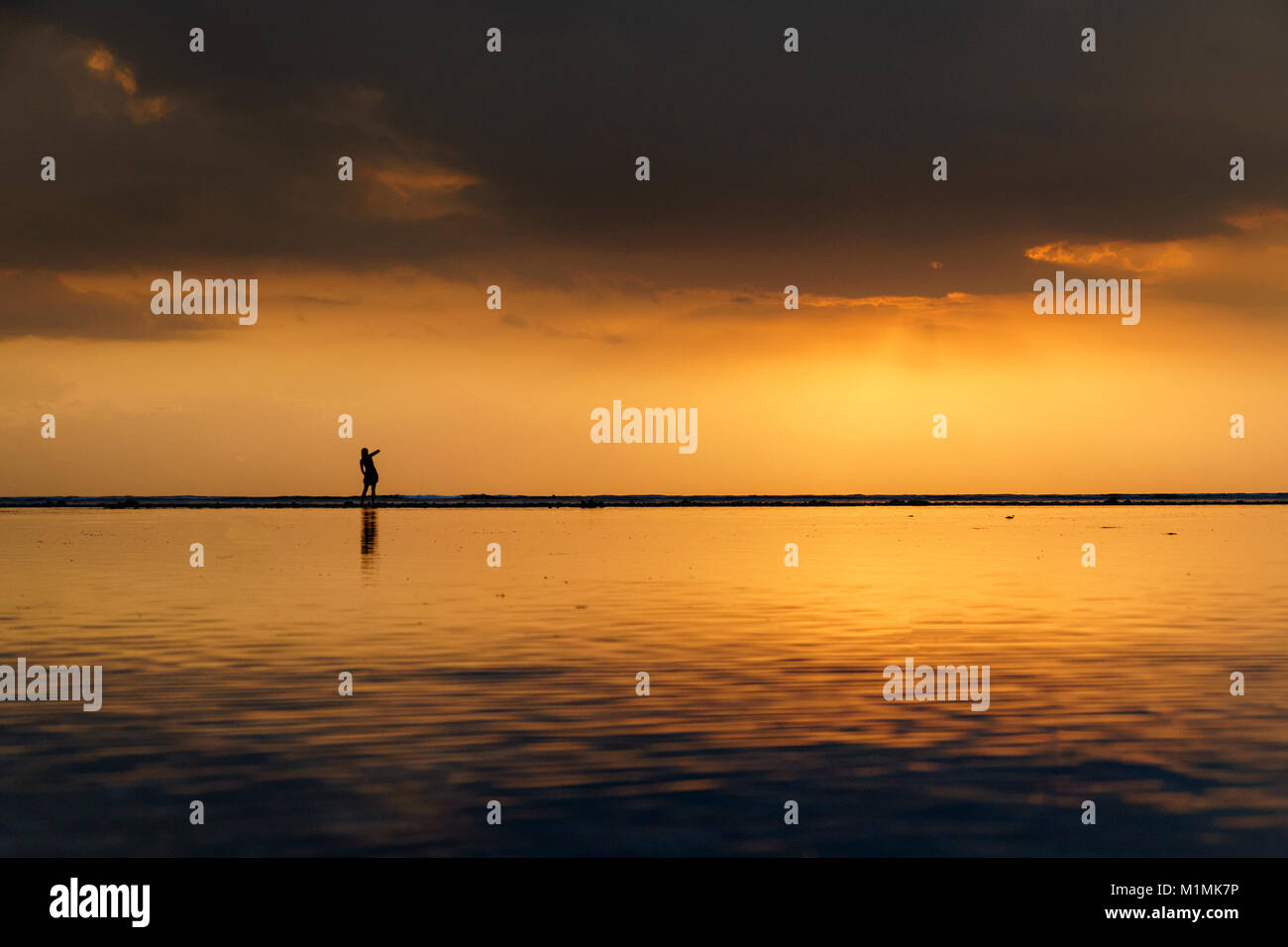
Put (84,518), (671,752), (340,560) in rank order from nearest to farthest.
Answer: (671,752)
(340,560)
(84,518)

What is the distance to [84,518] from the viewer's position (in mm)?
65875

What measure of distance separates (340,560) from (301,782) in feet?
78.0

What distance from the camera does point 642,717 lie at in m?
→ 13.1

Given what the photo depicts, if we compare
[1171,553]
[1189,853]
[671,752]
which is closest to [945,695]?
[671,752]

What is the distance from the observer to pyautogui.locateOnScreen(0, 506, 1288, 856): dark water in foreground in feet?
30.2

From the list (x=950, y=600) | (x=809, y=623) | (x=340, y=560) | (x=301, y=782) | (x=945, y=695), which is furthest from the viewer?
(x=340, y=560)

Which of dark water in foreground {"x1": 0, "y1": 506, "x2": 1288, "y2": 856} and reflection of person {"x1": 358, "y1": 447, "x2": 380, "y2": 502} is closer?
dark water in foreground {"x1": 0, "y1": 506, "x2": 1288, "y2": 856}

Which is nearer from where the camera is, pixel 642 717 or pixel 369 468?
pixel 642 717

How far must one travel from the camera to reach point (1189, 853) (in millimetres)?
8617

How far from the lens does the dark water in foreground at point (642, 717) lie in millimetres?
9219

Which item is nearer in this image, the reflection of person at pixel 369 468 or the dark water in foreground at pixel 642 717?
the dark water in foreground at pixel 642 717

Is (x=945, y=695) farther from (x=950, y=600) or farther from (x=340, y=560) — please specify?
(x=340, y=560)
